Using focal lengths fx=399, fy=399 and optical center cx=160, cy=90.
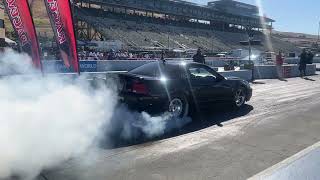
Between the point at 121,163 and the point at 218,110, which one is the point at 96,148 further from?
the point at 218,110

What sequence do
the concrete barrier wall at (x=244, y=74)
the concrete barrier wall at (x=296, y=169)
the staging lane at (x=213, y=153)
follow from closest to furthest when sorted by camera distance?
the concrete barrier wall at (x=296, y=169)
the staging lane at (x=213, y=153)
the concrete barrier wall at (x=244, y=74)

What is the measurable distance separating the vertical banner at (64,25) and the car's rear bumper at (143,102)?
3.43 metres

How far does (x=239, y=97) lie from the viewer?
35.2ft

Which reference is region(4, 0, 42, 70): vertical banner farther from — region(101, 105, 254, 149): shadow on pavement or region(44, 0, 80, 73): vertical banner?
region(101, 105, 254, 149): shadow on pavement

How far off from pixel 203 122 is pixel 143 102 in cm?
152

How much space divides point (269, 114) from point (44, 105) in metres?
5.72

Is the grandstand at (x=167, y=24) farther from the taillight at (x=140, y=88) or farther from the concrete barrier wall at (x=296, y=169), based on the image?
the concrete barrier wall at (x=296, y=169)

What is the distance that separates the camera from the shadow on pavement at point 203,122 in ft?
22.4

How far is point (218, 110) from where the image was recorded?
10.3 m

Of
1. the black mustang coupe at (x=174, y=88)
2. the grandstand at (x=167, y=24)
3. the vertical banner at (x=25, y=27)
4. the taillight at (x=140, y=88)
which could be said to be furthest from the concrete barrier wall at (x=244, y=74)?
the grandstand at (x=167, y=24)

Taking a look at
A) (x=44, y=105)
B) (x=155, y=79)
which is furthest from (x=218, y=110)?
(x=44, y=105)

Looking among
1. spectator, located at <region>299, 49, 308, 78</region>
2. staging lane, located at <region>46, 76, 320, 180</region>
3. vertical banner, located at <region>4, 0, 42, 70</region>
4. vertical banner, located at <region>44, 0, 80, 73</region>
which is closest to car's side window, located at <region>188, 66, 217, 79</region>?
staging lane, located at <region>46, 76, 320, 180</region>

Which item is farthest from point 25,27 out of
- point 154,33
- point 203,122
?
point 154,33

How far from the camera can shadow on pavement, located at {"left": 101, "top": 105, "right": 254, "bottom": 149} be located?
6.82 m
